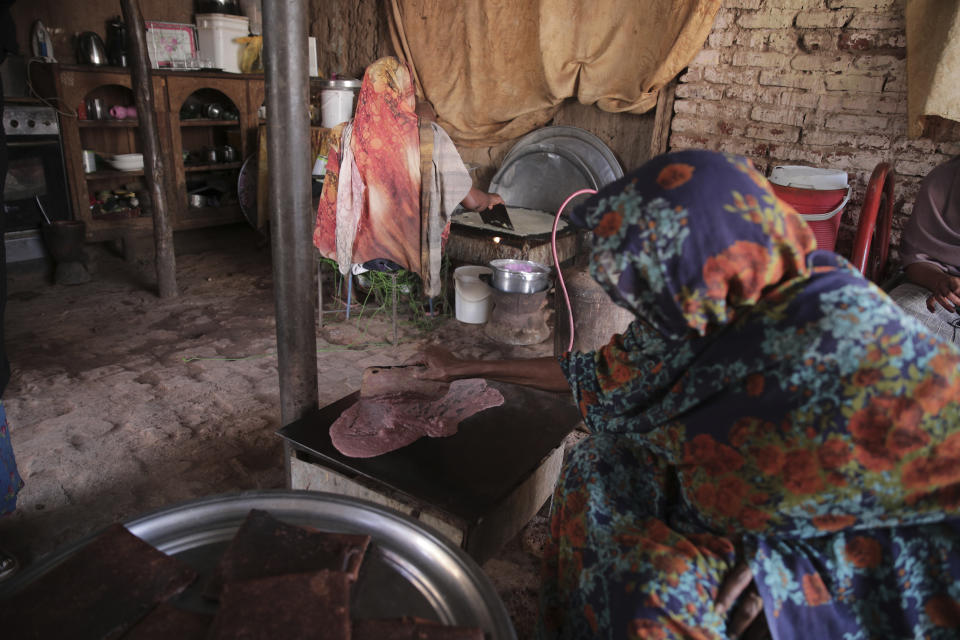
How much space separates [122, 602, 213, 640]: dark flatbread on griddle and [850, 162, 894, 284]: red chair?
2709 millimetres

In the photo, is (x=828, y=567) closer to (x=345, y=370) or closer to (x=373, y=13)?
(x=345, y=370)

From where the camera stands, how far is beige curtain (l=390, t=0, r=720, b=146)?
3904 mm

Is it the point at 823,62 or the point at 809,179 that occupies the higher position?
the point at 823,62

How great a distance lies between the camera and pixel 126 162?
484 centimetres

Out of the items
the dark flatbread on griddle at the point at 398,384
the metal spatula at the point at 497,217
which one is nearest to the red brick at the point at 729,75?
the metal spatula at the point at 497,217

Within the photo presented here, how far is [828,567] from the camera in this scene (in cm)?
115

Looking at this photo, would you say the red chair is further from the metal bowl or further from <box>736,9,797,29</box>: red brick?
the metal bowl

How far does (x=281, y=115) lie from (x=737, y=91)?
303 cm

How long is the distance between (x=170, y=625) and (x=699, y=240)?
107cm

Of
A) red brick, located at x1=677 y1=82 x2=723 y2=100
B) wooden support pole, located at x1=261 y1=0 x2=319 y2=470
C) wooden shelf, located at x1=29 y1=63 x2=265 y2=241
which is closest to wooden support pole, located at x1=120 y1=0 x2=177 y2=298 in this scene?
wooden shelf, located at x1=29 y1=63 x2=265 y2=241

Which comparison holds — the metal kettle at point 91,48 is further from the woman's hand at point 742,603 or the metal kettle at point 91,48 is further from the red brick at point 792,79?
the woman's hand at point 742,603

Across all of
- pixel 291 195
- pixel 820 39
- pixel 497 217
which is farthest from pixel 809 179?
pixel 291 195

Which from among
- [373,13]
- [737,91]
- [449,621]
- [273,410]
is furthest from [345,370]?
[373,13]

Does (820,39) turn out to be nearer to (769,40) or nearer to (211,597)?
(769,40)
